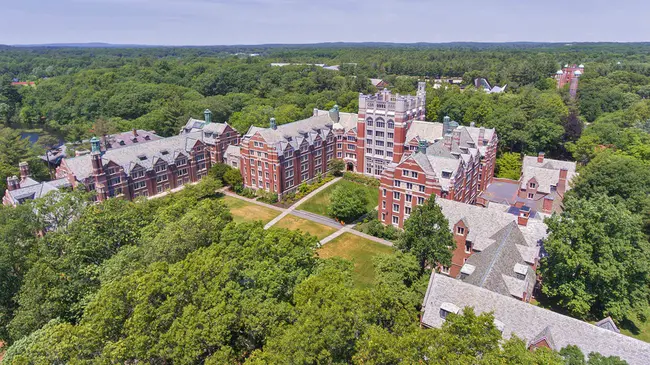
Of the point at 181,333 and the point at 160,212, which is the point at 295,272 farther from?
the point at 160,212

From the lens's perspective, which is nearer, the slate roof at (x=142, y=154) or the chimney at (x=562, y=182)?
the chimney at (x=562, y=182)

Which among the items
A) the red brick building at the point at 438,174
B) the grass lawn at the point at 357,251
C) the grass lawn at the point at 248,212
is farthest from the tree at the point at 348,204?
the grass lawn at the point at 248,212

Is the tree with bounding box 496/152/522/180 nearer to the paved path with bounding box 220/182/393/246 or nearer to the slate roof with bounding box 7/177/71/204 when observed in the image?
the paved path with bounding box 220/182/393/246

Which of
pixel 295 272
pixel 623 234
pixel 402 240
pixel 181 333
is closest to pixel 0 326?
pixel 181 333

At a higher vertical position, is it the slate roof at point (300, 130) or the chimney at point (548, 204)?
the slate roof at point (300, 130)

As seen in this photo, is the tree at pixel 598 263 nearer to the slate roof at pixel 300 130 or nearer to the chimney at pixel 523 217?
the chimney at pixel 523 217
